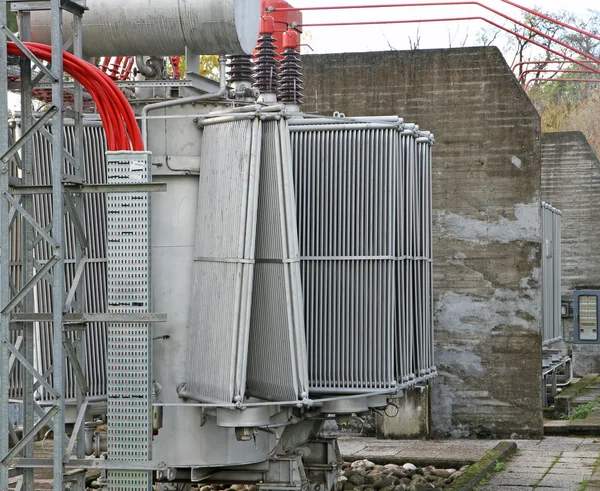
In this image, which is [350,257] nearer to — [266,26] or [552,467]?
[266,26]

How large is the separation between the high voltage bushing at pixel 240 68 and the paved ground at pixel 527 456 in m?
5.85

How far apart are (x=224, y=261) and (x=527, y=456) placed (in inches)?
280

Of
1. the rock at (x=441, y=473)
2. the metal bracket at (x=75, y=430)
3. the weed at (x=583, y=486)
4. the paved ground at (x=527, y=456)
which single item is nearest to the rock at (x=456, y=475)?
the rock at (x=441, y=473)

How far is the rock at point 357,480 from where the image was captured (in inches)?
531

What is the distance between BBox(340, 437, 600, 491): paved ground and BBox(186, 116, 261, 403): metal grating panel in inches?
181

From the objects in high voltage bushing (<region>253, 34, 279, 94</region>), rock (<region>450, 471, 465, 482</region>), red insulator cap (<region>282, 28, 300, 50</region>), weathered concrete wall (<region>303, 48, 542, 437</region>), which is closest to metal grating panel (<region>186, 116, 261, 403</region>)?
high voltage bushing (<region>253, 34, 279, 94</region>)

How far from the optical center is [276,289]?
10258 mm

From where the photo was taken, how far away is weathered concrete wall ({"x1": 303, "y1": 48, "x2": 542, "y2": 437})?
16.7m

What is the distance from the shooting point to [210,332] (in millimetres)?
10258

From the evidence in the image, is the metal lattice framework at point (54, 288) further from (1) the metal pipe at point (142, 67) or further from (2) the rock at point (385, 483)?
(2) the rock at point (385, 483)

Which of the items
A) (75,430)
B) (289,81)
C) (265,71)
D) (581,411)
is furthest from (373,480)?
(581,411)

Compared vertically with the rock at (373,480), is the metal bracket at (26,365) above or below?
above

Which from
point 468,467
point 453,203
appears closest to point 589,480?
point 468,467

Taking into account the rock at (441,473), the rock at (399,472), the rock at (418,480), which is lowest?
the rock at (441,473)
